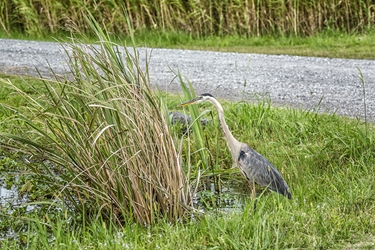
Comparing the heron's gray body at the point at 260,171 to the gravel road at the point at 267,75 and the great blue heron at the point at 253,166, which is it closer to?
the great blue heron at the point at 253,166

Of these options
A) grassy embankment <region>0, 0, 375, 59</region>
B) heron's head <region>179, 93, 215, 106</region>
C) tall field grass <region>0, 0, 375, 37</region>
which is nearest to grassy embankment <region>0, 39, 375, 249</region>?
heron's head <region>179, 93, 215, 106</region>

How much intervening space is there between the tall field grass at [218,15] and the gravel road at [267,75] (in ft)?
4.94

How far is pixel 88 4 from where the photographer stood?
14.8 meters

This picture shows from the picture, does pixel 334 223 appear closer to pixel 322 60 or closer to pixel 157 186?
pixel 157 186

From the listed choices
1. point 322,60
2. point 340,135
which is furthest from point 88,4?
point 340,135

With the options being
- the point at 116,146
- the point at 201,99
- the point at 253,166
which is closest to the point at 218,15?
the point at 201,99

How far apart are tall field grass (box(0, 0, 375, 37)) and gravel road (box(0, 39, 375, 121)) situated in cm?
150

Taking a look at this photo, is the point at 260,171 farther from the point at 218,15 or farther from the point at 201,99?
the point at 218,15

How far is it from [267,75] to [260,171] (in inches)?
206

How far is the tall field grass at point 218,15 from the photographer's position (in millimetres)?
13727

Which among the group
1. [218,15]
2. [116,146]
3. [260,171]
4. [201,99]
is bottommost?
[260,171]

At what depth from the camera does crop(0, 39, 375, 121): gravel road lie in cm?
895

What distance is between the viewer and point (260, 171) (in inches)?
219

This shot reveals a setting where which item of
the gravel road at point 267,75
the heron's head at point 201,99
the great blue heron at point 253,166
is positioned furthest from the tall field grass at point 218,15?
the great blue heron at point 253,166
